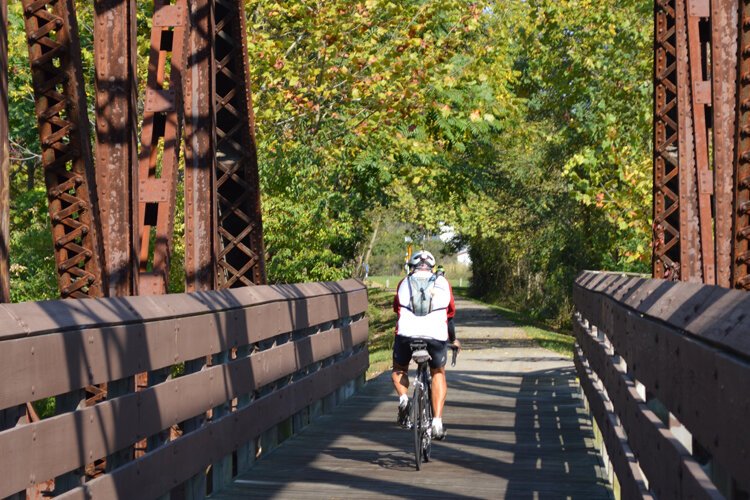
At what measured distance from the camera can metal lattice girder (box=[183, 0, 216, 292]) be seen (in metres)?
11.4

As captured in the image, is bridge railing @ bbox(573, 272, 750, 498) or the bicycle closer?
bridge railing @ bbox(573, 272, 750, 498)

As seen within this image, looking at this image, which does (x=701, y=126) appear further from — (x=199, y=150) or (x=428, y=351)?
(x=199, y=150)

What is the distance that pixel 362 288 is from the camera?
19.0m

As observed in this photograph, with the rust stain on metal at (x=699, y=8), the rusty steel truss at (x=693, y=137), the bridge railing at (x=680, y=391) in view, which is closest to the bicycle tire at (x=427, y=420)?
the bridge railing at (x=680, y=391)

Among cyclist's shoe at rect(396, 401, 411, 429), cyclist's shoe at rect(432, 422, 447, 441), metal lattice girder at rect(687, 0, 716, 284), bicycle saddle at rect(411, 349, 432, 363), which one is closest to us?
metal lattice girder at rect(687, 0, 716, 284)

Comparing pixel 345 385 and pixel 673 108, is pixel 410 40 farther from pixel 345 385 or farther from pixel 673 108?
pixel 673 108

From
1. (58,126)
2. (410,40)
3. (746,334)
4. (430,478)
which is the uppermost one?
(410,40)

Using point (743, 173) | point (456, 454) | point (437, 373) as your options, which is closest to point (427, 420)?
point (456, 454)

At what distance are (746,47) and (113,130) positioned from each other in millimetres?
3881

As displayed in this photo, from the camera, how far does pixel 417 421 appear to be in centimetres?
1207

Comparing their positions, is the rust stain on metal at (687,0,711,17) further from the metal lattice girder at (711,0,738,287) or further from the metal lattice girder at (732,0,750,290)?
the metal lattice girder at (732,0,750,290)

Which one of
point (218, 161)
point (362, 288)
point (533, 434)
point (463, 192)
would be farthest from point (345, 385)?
point (463, 192)

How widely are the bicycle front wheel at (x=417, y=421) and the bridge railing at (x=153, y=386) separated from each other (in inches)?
44.5

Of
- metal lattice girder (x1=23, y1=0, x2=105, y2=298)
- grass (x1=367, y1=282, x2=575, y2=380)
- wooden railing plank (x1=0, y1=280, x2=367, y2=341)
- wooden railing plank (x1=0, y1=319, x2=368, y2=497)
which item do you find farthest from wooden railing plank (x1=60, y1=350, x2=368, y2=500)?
grass (x1=367, y1=282, x2=575, y2=380)
